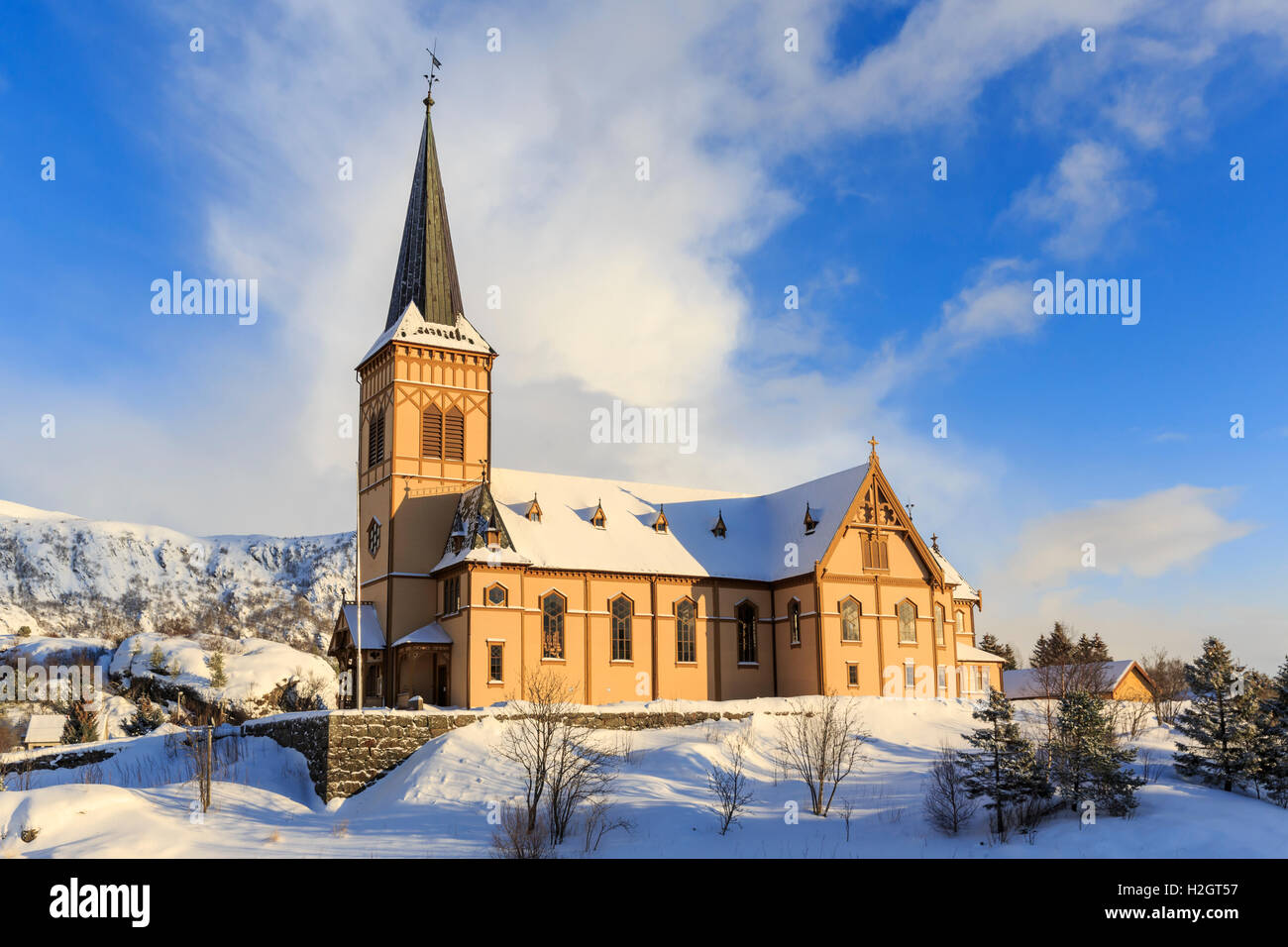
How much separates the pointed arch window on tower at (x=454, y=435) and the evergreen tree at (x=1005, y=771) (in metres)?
28.0

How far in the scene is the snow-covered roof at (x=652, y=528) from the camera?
48.3 metres

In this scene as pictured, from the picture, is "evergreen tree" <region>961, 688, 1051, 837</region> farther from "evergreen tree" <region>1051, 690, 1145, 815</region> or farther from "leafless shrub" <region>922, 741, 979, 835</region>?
"evergreen tree" <region>1051, 690, 1145, 815</region>

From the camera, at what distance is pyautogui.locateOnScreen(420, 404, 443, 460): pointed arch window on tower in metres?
50.0

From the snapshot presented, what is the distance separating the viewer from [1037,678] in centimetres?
7450

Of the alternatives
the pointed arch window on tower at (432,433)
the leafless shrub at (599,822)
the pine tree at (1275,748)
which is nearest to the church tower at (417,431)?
the pointed arch window on tower at (432,433)

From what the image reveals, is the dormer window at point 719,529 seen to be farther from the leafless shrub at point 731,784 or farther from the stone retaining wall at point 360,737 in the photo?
the stone retaining wall at point 360,737

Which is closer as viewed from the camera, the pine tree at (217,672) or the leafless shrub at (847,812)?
the leafless shrub at (847,812)

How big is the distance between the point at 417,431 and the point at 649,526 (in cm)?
1183

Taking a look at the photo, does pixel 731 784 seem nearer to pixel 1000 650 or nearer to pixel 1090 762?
pixel 1090 762

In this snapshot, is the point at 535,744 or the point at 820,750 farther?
the point at 820,750

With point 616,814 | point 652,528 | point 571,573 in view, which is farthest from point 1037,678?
point 616,814

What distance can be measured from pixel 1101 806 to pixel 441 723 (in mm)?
21342
